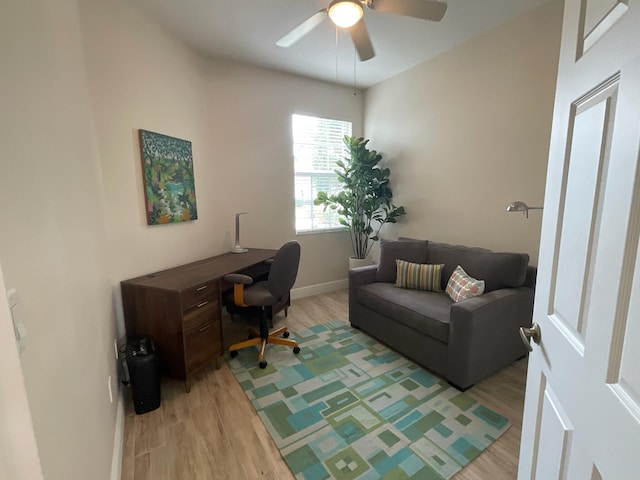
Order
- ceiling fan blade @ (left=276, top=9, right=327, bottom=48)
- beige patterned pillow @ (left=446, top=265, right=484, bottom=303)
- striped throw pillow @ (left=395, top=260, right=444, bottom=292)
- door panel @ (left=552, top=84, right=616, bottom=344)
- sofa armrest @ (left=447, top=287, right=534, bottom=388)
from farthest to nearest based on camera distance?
striped throw pillow @ (left=395, top=260, right=444, bottom=292) → beige patterned pillow @ (left=446, top=265, right=484, bottom=303) → sofa armrest @ (left=447, top=287, right=534, bottom=388) → ceiling fan blade @ (left=276, top=9, right=327, bottom=48) → door panel @ (left=552, top=84, right=616, bottom=344)

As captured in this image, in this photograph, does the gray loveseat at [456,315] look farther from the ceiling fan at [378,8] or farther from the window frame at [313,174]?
the ceiling fan at [378,8]

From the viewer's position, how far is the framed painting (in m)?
2.28

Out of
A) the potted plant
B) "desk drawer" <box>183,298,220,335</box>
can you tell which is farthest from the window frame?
"desk drawer" <box>183,298,220,335</box>

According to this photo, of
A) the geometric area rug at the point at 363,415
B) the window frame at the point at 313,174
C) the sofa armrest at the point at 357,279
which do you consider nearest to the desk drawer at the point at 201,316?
the geometric area rug at the point at 363,415

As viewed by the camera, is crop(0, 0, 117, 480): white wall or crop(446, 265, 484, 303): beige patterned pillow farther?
crop(446, 265, 484, 303): beige patterned pillow

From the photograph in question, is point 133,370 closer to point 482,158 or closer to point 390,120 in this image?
point 482,158

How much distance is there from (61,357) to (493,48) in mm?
3567

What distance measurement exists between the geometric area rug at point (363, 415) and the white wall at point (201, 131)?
1.36 meters

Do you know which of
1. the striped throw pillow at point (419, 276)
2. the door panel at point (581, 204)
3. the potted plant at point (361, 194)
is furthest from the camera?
the potted plant at point (361, 194)

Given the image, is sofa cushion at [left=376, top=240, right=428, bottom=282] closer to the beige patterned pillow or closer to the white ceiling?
the beige patterned pillow

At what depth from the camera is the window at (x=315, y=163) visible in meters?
3.71

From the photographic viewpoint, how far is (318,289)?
13.3 ft

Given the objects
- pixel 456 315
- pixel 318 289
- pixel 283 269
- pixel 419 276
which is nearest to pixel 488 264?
pixel 419 276

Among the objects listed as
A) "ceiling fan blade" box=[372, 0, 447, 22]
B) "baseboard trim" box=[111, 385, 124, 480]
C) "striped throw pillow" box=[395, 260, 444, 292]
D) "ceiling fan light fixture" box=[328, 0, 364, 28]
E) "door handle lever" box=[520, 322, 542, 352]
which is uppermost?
"ceiling fan blade" box=[372, 0, 447, 22]
